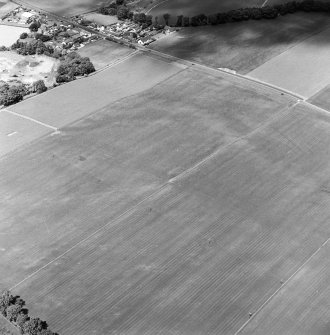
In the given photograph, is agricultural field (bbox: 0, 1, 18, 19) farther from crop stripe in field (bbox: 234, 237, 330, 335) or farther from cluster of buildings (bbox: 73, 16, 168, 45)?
crop stripe in field (bbox: 234, 237, 330, 335)

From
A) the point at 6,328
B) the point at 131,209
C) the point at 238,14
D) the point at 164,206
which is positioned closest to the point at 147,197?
the point at 164,206

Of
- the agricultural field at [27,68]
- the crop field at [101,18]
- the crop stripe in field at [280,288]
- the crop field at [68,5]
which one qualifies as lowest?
the crop stripe in field at [280,288]

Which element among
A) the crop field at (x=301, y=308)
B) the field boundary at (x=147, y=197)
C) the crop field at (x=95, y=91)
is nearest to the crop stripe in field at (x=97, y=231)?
the field boundary at (x=147, y=197)

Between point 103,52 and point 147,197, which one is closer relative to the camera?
point 147,197

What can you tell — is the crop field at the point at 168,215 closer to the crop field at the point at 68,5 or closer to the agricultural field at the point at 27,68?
the agricultural field at the point at 27,68

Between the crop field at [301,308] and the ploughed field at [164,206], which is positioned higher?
the ploughed field at [164,206]

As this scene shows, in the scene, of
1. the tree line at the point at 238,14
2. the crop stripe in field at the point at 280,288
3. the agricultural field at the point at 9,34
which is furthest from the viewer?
the tree line at the point at 238,14

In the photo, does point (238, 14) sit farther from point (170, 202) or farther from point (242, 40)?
point (170, 202)
